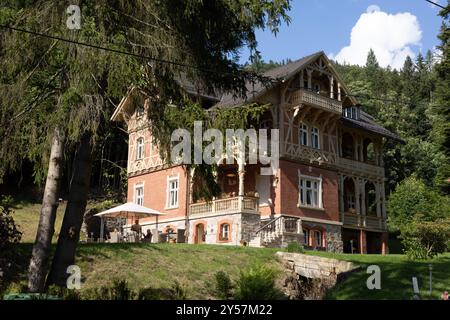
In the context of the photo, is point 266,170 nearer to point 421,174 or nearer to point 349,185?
point 349,185

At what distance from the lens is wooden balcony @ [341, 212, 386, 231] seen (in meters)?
30.5

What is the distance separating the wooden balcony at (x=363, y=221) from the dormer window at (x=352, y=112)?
20.7 feet

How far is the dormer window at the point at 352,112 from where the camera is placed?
33.4 m

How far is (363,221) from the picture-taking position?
103 ft

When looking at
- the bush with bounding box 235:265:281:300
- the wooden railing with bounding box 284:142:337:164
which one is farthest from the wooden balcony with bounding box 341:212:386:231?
the bush with bounding box 235:265:281:300

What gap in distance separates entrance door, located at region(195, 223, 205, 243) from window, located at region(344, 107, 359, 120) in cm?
1195

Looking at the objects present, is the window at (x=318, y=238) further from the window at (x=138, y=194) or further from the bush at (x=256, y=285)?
the bush at (x=256, y=285)

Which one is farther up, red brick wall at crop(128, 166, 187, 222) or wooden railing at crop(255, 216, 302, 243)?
red brick wall at crop(128, 166, 187, 222)

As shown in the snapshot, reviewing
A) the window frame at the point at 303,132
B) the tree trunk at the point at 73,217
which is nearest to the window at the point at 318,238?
the window frame at the point at 303,132

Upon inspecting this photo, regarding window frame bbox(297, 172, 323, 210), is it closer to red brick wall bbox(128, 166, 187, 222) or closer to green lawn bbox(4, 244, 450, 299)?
red brick wall bbox(128, 166, 187, 222)

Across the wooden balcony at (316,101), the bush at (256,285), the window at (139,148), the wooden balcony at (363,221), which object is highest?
the wooden balcony at (316,101)

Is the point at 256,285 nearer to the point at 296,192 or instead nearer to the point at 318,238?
the point at 296,192

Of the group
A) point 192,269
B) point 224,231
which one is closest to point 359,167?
point 224,231
